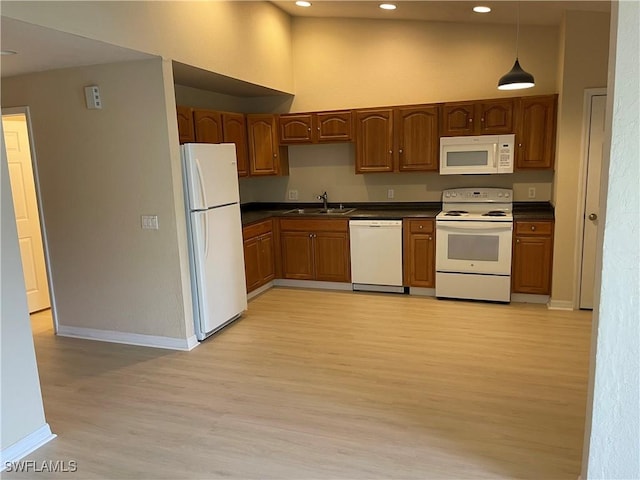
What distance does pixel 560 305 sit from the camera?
4.62m

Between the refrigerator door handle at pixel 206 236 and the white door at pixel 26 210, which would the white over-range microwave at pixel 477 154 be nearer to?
the refrigerator door handle at pixel 206 236

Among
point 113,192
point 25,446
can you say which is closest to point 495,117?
point 113,192

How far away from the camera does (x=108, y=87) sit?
12.0ft

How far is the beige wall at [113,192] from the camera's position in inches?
143

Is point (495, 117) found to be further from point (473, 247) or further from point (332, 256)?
point (332, 256)

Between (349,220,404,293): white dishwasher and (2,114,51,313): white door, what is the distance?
335 cm

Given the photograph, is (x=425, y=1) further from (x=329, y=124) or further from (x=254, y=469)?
(x=254, y=469)

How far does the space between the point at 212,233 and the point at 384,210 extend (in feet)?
7.74

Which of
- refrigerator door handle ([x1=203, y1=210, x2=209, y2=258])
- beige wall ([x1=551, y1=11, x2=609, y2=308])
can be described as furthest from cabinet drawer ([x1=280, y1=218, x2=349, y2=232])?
beige wall ([x1=551, y1=11, x2=609, y2=308])

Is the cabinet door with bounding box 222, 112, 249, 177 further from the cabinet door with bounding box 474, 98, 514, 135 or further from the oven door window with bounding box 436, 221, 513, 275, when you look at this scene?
the cabinet door with bounding box 474, 98, 514, 135

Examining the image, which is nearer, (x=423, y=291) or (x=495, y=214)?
(x=495, y=214)

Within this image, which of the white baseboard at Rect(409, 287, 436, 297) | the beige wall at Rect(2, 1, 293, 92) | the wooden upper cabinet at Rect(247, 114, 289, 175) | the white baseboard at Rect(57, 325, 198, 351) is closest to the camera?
the beige wall at Rect(2, 1, 293, 92)

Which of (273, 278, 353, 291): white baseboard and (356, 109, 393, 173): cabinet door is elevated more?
(356, 109, 393, 173): cabinet door

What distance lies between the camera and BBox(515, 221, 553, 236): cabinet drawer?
15.0 ft
